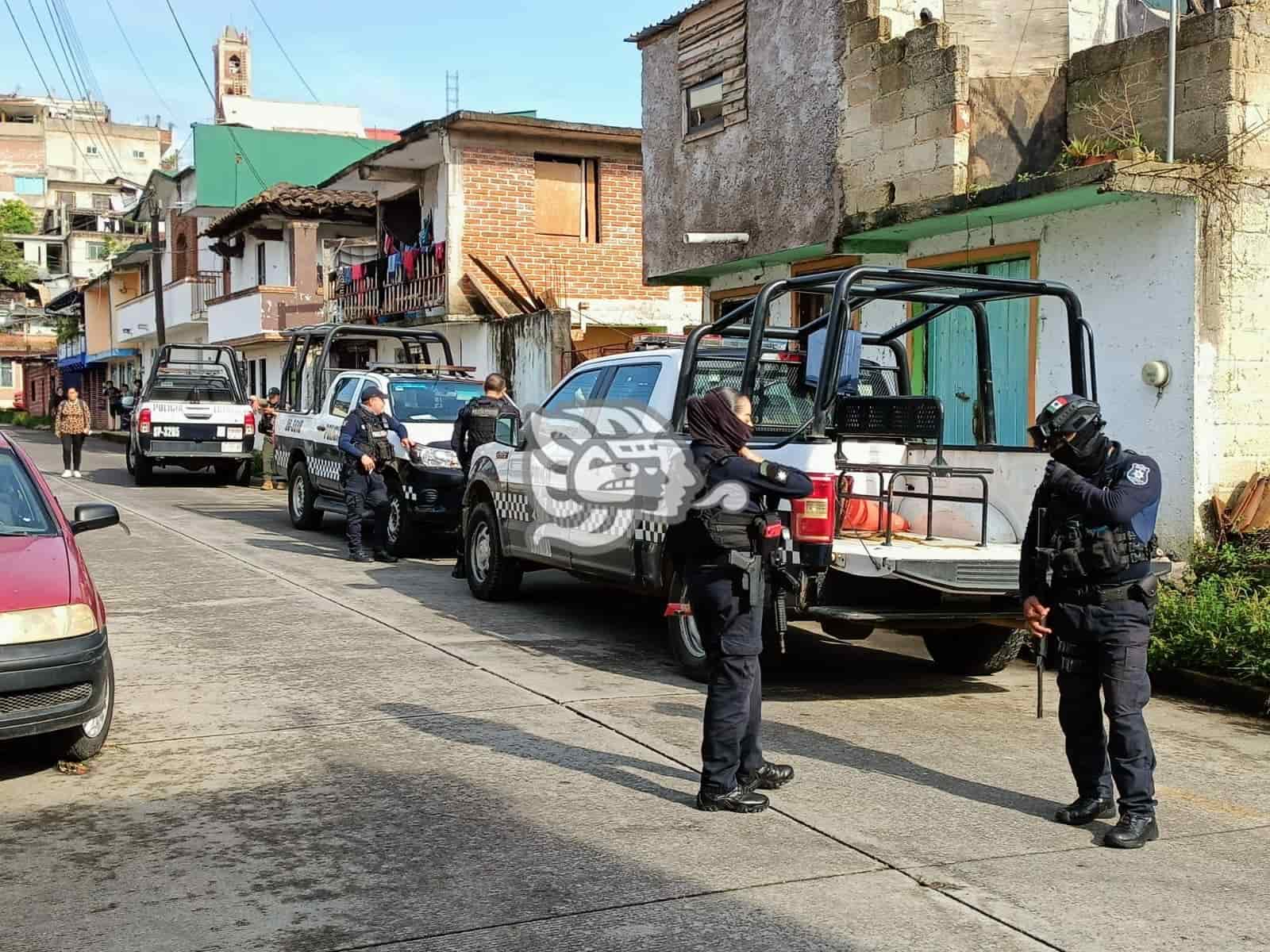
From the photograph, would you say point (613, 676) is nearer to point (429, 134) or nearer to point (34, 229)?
point (429, 134)

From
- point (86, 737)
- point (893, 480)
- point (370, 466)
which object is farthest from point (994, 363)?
point (86, 737)

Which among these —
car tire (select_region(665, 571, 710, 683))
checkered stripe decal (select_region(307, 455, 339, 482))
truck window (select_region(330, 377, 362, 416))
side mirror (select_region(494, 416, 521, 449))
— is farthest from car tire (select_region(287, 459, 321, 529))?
car tire (select_region(665, 571, 710, 683))

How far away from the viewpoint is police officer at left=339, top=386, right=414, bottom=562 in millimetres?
12938

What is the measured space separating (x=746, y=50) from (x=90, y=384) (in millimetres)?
53445

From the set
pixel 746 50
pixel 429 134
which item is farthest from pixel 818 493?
pixel 429 134

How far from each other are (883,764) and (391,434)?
26.8ft

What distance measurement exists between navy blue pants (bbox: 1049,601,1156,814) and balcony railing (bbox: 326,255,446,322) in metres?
20.8

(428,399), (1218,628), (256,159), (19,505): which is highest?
(256,159)

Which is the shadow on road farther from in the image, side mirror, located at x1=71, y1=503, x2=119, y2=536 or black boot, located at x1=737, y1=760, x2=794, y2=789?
side mirror, located at x1=71, y1=503, x2=119, y2=536

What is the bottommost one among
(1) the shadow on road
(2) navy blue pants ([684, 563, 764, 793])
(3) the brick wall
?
(1) the shadow on road

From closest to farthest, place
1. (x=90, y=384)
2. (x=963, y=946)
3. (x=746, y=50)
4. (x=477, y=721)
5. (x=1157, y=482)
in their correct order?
(x=963, y=946) → (x=1157, y=482) → (x=477, y=721) → (x=746, y=50) → (x=90, y=384)

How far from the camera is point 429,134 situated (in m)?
24.6

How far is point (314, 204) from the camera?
31859 mm

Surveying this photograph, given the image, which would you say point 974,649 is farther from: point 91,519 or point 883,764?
point 91,519
